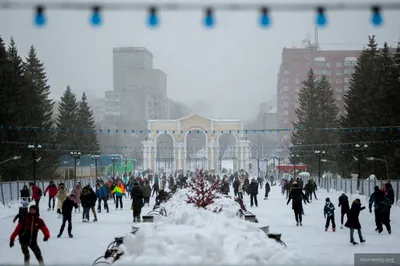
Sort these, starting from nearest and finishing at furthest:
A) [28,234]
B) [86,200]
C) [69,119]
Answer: [28,234], [86,200], [69,119]

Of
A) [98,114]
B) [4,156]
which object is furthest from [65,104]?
[98,114]

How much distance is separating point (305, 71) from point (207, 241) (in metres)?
130

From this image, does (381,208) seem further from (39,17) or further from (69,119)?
(69,119)

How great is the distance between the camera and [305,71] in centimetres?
13600

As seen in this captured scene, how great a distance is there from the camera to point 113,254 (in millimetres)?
10414

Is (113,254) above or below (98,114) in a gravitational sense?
below

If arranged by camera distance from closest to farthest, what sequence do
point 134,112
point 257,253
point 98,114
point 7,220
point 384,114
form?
point 257,253 < point 7,220 < point 384,114 < point 134,112 < point 98,114

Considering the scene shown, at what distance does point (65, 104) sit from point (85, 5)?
69673mm

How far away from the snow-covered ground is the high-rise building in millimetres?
108105

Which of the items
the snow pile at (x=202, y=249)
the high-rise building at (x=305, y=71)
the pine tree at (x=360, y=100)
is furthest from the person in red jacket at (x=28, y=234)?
the high-rise building at (x=305, y=71)

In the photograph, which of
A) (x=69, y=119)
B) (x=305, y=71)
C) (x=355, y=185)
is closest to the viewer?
(x=355, y=185)

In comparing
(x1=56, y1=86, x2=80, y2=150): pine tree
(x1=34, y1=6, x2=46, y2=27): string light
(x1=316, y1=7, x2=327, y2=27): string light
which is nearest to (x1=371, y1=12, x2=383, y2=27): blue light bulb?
(x1=316, y1=7, x2=327, y2=27): string light

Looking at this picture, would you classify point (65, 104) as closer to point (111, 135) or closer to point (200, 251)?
→ point (111, 135)

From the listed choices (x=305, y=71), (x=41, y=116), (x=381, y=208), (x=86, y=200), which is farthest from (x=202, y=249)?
(x=305, y=71)
